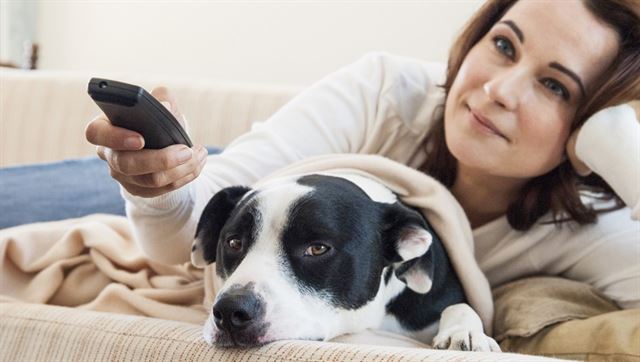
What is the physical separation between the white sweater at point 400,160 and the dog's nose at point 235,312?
0.31m

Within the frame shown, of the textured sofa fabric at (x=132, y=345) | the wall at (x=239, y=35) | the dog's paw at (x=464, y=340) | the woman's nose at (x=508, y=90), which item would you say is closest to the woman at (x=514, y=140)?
the woman's nose at (x=508, y=90)

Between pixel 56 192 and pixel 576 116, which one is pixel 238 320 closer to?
pixel 576 116

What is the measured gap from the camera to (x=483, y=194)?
1495 millimetres

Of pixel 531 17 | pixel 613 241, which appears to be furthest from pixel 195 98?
pixel 613 241

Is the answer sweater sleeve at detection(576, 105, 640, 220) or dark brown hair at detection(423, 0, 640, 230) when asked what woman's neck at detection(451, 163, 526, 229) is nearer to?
dark brown hair at detection(423, 0, 640, 230)

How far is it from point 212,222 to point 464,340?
43 cm

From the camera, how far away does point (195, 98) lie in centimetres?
220

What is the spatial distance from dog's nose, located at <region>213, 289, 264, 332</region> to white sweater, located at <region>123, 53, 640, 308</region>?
31cm

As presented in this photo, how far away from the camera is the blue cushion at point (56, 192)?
1.57 metres

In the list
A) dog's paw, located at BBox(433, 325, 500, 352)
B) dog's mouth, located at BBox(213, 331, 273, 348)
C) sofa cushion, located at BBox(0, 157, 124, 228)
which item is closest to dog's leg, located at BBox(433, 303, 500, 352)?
dog's paw, located at BBox(433, 325, 500, 352)

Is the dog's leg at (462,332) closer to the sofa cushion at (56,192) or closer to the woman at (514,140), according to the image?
the woman at (514,140)

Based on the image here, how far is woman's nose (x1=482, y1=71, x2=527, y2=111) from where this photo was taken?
132cm

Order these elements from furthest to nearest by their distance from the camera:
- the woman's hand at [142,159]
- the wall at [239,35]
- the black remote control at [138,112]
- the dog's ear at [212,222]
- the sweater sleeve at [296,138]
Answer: the wall at [239,35] → the sweater sleeve at [296,138] → the dog's ear at [212,222] → the woman's hand at [142,159] → the black remote control at [138,112]

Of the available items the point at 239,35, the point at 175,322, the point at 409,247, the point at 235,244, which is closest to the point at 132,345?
the point at 175,322
